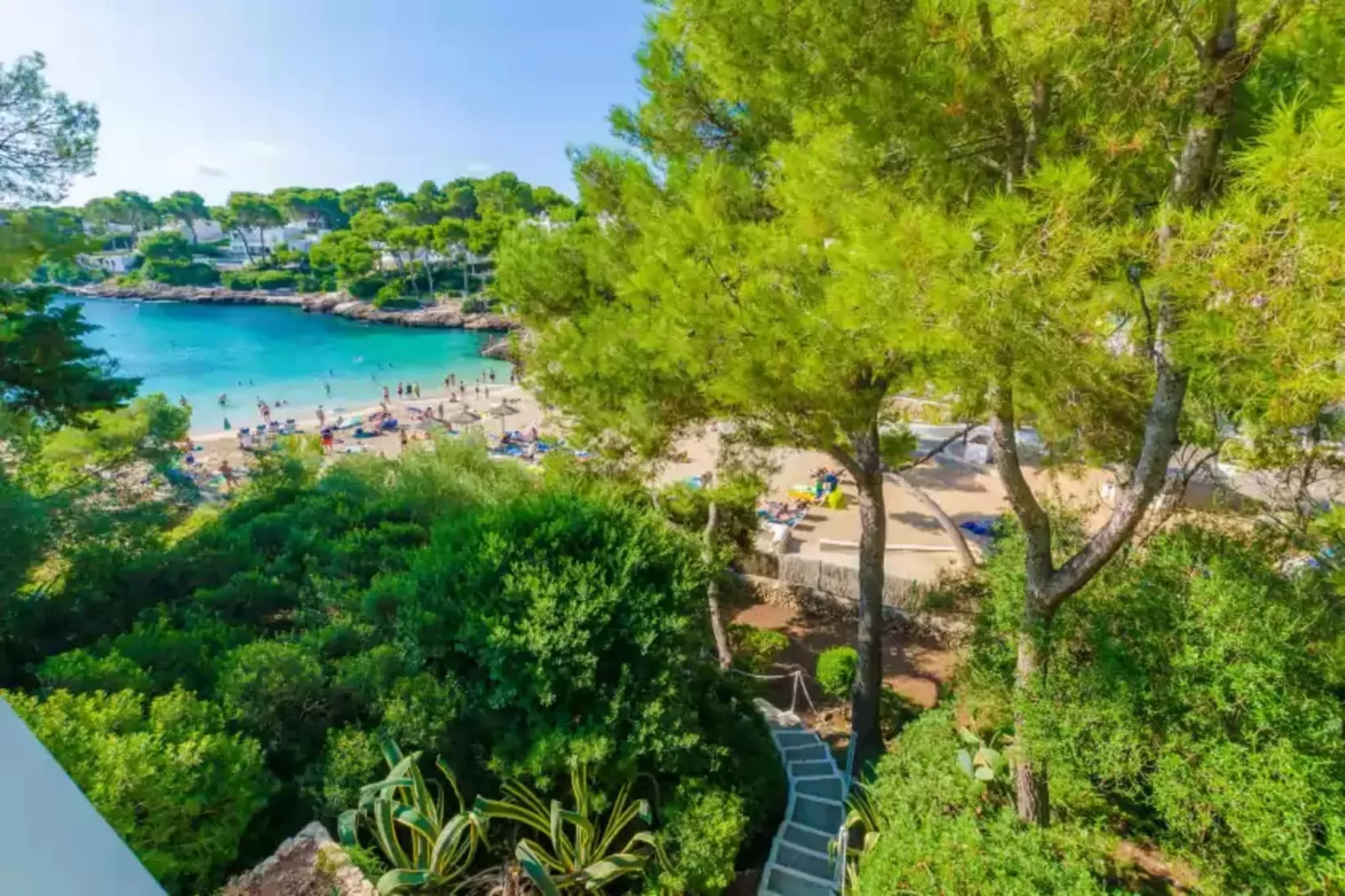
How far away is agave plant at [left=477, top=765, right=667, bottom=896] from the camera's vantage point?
4.53 metres

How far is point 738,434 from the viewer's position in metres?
6.40

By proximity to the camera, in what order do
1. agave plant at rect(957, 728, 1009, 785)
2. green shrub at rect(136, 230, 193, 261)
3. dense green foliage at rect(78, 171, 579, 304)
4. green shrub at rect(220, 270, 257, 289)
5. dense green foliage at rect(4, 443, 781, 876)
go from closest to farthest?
agave plant at rect(957, 728, 1009, 785) → dense green foliage at rect(4, 443, 781, 876) → dense green foliage at rect(78, 171, 579, 304) → green shrub at rect(220, 270, 257, 289) → green shrub at rect(136, 230, 193, 261)

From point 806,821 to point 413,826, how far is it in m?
3.41

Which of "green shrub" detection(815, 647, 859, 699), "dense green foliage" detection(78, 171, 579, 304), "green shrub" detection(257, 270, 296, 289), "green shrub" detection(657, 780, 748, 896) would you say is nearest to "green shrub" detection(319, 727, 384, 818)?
"green shrub" detection(657, 780, 748, 896)

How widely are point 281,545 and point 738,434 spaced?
17.0 feet

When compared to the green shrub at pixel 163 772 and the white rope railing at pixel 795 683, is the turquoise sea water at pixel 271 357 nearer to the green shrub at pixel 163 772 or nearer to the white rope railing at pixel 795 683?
Result: the white rope railing at pixel 795 683

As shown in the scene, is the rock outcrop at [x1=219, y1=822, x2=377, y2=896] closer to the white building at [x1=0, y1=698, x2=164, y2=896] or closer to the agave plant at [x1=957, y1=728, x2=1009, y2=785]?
the white building at [x1=0, y1=698, x2=164, y2=896]

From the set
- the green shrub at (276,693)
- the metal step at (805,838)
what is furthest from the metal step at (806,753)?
the green shrub at (276,693)

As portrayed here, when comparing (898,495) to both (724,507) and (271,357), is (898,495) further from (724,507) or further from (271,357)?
(271,357)

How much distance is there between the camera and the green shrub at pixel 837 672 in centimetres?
862

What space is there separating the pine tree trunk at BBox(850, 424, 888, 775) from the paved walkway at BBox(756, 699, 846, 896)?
0.46m

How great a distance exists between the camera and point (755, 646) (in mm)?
9961

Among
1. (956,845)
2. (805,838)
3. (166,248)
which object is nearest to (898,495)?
(805,838)

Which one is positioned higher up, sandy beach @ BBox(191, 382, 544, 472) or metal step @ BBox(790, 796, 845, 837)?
sandy beach @ BBox(191, 382, 544, 472)
